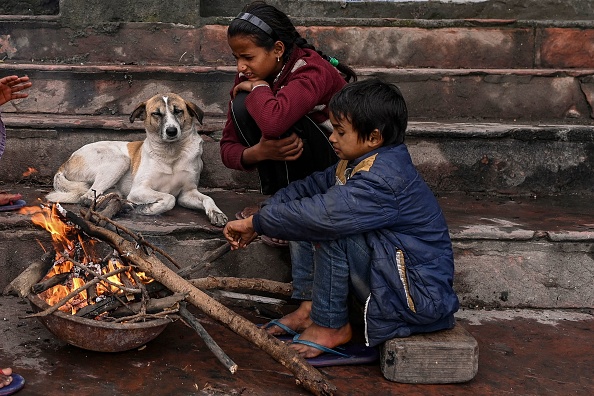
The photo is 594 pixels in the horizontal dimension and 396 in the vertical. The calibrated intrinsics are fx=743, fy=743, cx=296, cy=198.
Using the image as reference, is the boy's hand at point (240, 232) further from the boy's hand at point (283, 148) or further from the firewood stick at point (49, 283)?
the firewood stick at point (49, 283)

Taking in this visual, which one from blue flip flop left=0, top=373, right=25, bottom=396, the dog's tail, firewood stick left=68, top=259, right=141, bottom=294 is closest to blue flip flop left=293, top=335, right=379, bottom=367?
firewood stick left=68, top=259, right=141, bottom=294

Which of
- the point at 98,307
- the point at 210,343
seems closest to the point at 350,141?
the point at 210,343

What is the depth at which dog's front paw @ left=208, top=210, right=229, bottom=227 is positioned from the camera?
4.41 m

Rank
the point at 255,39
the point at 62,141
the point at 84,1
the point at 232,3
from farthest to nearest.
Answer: the point at 232,3 < the point at 84,1 < the point at 62,141 < the point at 255,39

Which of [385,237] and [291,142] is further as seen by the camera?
[291,142]

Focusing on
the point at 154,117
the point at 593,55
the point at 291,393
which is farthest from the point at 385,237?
the point at 593,55

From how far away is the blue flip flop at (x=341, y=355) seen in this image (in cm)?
352

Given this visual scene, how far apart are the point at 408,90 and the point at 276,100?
2193 mm

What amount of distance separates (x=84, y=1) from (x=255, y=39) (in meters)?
2.72

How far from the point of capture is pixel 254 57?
4.02m

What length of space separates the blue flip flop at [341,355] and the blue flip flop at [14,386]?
1.25 m

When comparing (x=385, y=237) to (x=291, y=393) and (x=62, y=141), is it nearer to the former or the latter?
(x=291, y=393)

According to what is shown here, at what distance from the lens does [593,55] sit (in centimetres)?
627

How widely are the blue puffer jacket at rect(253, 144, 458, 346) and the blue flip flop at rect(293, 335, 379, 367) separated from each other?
0.18m
